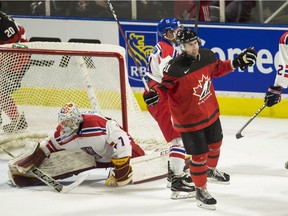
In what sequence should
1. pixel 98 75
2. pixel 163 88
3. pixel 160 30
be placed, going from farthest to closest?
pixel 98 75
pixel 160 30
pixel 163 88

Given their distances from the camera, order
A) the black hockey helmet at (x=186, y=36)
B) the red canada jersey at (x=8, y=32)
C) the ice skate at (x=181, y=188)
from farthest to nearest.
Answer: the red canada jersey at (x=8, y=32) → the ice skate at (x=181, y=188) → the black hockey helmet at (x=186, y=36)

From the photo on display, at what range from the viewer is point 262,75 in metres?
8.03

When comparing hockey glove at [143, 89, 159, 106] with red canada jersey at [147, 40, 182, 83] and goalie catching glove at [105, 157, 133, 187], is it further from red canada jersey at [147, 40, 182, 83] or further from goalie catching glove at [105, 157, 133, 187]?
goalie catching glove at [105, 157, 133, 187]

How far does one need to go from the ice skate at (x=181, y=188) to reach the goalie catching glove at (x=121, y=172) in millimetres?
323

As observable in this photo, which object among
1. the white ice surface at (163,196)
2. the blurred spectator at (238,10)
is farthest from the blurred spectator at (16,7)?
the white ice surface at (163,196)

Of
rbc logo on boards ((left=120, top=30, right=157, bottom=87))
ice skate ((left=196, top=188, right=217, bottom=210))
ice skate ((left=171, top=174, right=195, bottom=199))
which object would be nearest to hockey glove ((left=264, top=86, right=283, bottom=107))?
ice skate ((left=171, top=174, right=195, bottom=199))

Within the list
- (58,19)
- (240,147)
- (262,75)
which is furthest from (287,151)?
(58,19)

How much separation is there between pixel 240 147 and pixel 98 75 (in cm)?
121

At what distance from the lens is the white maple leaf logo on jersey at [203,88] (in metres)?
5.53

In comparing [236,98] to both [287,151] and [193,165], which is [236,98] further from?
[193,165]

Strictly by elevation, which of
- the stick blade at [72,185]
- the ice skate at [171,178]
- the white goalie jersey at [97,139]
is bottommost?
the stick blade at [72,185]

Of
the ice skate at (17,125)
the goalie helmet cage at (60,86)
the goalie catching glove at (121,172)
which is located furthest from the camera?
the ice skate at (17,125)

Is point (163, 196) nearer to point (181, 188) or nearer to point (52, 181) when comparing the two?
point (181, 188)

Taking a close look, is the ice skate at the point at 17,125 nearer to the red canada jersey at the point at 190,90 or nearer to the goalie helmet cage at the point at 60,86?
the goalie helmet cage at the point at 60,86
